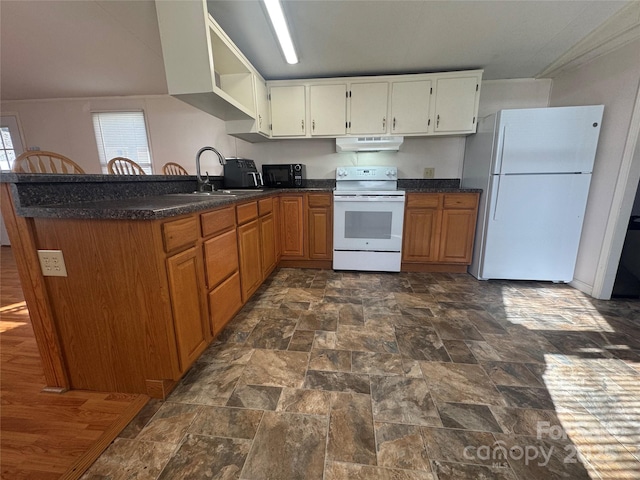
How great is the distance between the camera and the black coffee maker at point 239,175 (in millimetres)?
2916

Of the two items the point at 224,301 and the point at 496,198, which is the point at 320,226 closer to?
the point at 224,301

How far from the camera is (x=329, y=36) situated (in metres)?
2.19

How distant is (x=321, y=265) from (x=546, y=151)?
245 cm

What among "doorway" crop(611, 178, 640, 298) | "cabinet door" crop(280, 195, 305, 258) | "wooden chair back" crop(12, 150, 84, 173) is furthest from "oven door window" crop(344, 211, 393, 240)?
"wooden chair back" crop(12, 150, 84, 173)

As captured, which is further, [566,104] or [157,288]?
[566,104]

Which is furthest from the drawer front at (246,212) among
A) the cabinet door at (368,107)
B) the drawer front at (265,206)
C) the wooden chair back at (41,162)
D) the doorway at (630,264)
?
the doorway at (630,264)

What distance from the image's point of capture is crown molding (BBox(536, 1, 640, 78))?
5.98 ft

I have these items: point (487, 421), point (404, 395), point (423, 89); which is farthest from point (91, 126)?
point (487, 421)

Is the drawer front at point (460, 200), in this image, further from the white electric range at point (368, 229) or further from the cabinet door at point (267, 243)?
the cabinet door at point (267, 243)

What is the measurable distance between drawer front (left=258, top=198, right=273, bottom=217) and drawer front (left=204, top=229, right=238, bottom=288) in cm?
60

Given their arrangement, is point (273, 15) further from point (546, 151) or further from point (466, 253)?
point (466, 253)

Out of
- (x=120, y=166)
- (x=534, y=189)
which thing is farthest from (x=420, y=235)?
(x=120, y=166)

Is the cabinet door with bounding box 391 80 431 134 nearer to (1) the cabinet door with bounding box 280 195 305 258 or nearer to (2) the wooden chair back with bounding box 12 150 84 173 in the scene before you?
(1) the cabinet door with bounding box 280 195 305 258

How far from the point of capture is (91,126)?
3859 mm
